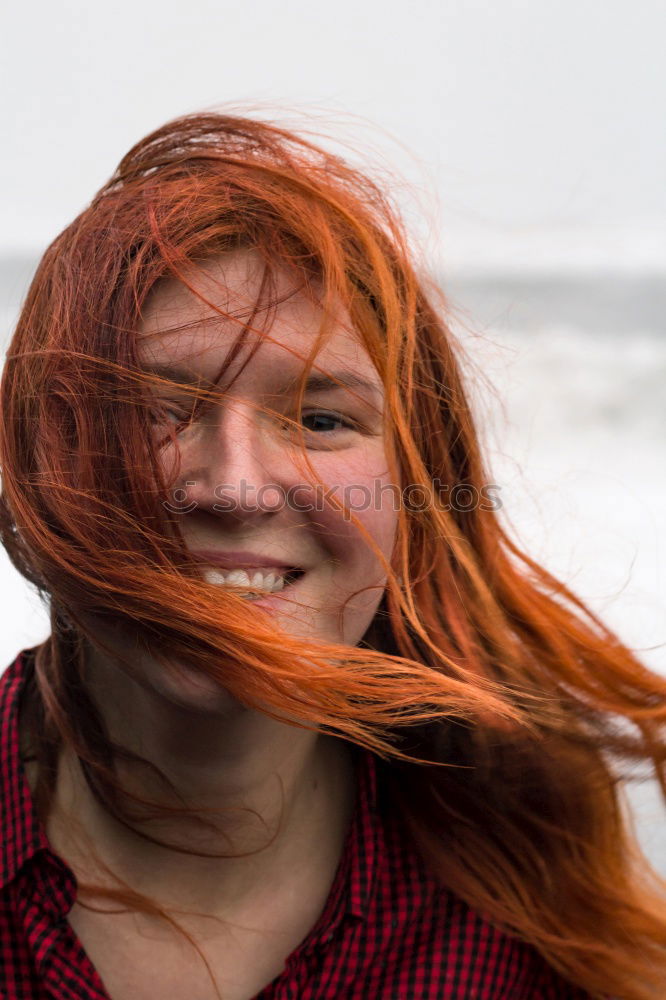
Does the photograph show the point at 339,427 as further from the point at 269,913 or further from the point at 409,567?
the point at 269,913

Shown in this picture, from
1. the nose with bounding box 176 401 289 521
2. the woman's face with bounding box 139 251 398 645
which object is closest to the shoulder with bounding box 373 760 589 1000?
the woman's face with bounding box 139 251 398 645

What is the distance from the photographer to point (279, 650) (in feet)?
2.65

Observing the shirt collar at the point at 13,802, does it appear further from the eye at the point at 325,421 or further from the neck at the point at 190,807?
the eye at the point at 325,421

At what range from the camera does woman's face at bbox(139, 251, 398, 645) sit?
0.82 metres

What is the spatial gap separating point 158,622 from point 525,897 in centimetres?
42

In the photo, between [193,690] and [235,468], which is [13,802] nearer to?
[193,690]

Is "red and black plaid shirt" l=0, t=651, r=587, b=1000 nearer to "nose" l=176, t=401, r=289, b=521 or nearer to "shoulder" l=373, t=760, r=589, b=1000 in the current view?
"shoulder" l=373, t=760, r=589, b=1000

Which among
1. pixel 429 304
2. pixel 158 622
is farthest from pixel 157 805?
pixel 429 304

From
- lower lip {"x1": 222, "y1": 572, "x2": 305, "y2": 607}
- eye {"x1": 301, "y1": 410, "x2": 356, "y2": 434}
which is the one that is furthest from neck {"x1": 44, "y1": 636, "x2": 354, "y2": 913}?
eye {"x1": 301, "y1": 410, "x2": 356, "y2": 434}

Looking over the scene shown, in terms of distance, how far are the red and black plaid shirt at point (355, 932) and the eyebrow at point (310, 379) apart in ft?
1.11

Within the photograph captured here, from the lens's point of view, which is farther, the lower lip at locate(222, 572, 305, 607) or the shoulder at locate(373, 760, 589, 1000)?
the shoulder at locate(373, 760, 589, 1000)

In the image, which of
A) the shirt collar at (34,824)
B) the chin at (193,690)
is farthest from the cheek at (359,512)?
the shirt collar at (34,824)

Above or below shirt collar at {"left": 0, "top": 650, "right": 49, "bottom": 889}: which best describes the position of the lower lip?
above

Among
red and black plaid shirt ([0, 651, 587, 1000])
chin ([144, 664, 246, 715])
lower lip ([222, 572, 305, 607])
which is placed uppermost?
lower lip ([222, 572, 305, 607])
